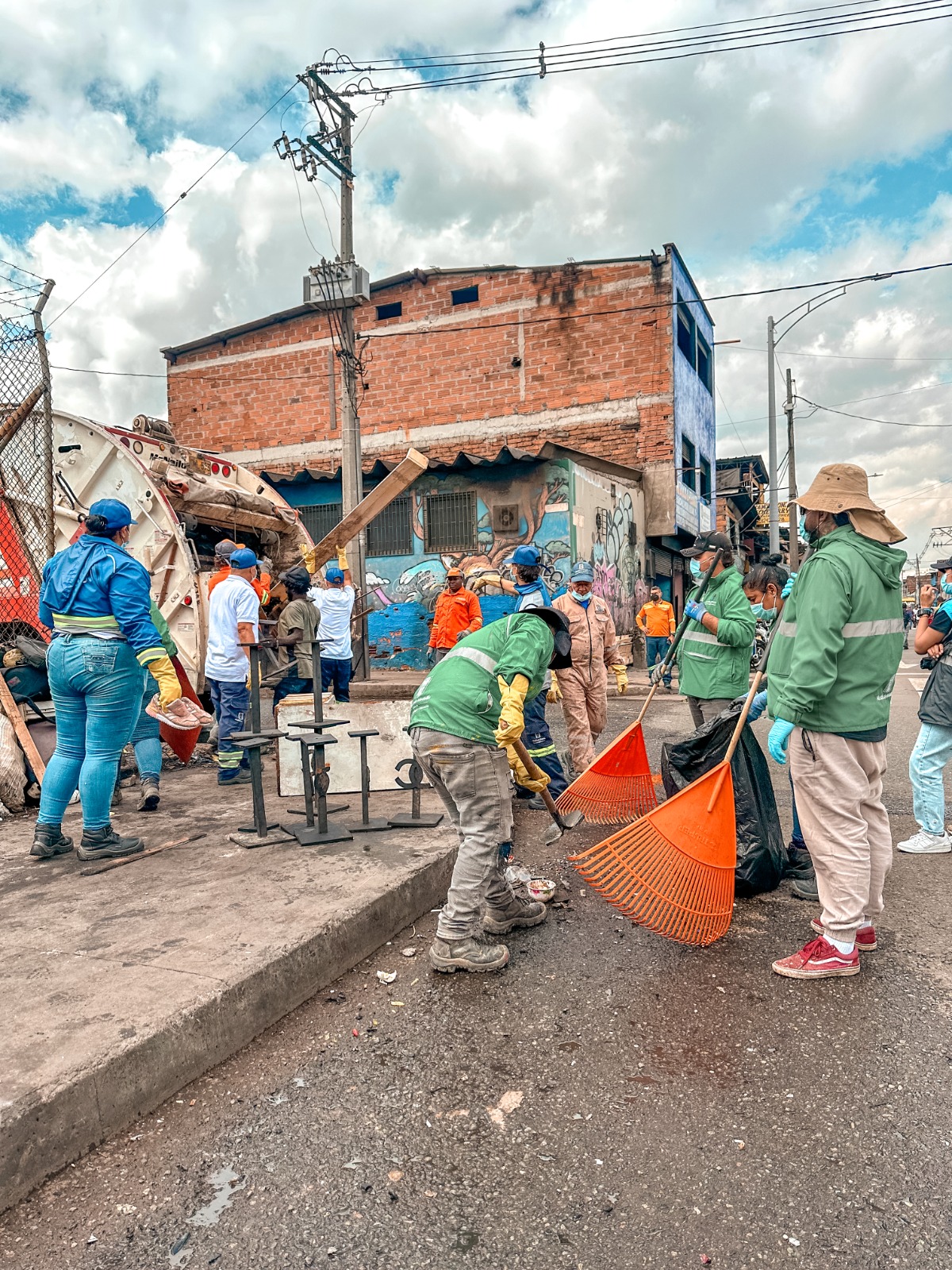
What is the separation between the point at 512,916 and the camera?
135 inches

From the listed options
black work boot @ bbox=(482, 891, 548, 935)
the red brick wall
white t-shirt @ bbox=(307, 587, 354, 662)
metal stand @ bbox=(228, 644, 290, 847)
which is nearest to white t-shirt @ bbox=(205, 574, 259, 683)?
white t-shirt @ bbox=(307, 587, 354, 662)

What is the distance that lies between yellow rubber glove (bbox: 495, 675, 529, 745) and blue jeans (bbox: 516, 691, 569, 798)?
1.65 m

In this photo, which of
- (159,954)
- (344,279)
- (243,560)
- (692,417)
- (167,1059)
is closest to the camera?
(167,1059)

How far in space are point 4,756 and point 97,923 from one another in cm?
252

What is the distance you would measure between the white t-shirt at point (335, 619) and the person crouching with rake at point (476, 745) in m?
4.54

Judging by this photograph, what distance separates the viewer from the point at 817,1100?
7.47 ft

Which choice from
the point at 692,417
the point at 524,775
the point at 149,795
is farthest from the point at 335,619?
the point at 692,417

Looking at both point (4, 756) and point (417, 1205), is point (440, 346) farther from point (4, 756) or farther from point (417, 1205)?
point (417, 1205)

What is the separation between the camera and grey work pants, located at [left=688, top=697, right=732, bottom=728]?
4781 mm

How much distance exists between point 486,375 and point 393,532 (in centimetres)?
478

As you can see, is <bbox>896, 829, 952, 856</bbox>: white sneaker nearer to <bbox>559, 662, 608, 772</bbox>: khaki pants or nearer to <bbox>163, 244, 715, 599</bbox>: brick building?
<bbox>559, 662, 608, 772</bbox>: khaki pants

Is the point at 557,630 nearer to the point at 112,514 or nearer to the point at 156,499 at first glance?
the point at 112,514

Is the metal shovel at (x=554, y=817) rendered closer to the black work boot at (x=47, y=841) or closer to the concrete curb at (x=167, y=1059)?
the concrete curb at (x=167, y=1059)

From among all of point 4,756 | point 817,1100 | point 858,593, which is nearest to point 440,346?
point 4,756
